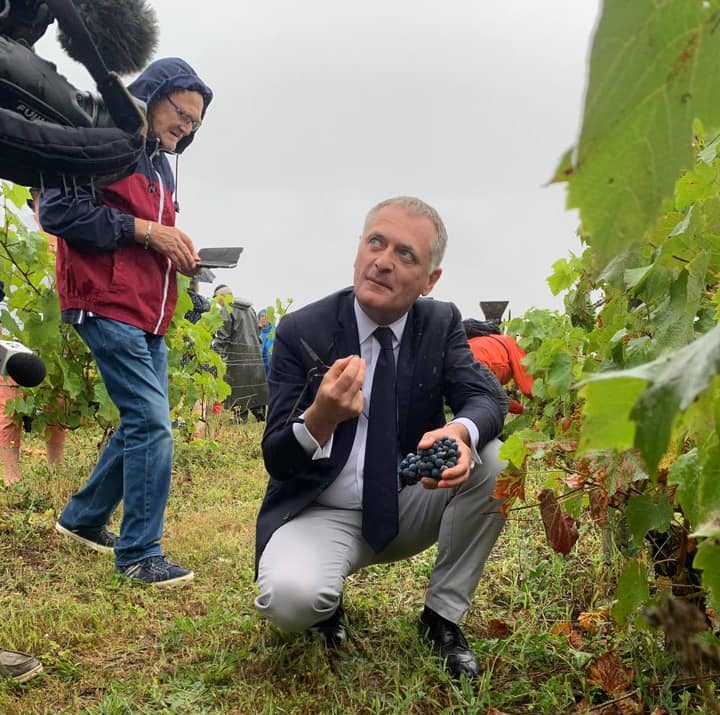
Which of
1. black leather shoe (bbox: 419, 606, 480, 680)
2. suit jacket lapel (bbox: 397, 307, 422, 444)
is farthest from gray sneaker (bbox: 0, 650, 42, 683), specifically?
suit jacket lapel (bbox: 397, 307, 422, 444)

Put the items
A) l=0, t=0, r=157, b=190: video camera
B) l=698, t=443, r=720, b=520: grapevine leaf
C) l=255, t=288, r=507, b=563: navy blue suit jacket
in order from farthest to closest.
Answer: l=255, t=288, r=507, b=563: navy blue suit jacket, l=0, t=0, r=157, b=190: video camera, l=698, t=443, r=720, b=520: grapevine leaf

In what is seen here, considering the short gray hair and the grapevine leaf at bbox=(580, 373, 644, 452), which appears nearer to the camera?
the grapevine leaf at bbox=(580, 373, 644, 452)

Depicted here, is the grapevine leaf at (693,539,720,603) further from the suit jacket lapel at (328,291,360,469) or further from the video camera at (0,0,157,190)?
the suit jacket lapel at (328,291,360,469)

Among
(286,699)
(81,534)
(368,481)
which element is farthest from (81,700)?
(81,534)

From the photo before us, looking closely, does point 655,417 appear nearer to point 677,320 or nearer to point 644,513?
point 677,320

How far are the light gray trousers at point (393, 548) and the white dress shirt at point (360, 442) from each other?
1.4 inches

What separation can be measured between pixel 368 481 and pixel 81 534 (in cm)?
154

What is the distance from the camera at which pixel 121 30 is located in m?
2.52

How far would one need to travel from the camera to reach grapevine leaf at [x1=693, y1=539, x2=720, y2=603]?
1.99ft

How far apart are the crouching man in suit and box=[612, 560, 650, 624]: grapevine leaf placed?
2.18ft

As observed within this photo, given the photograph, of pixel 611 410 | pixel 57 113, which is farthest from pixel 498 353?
pixel 611 410

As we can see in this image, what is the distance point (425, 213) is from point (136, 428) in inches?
52.4

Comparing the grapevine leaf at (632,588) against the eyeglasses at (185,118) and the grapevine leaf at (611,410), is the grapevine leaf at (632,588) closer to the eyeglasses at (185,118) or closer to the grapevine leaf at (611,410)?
the grapevine leaf at (611,410)

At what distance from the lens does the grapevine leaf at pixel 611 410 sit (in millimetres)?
360
